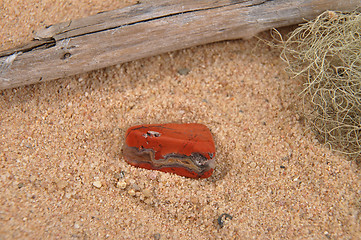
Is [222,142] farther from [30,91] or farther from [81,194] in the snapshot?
[30,91]

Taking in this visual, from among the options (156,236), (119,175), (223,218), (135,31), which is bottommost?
(223,218)

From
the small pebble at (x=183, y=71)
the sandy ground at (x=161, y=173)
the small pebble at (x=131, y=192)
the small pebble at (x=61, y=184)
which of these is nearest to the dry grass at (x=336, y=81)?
the sandy ground at (x=161, y=173)

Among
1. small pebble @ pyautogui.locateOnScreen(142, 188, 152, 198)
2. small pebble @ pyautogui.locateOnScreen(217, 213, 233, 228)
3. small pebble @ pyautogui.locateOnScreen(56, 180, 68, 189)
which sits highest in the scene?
small pebble @ pyautogui.locateOnScreen(56, 180, 68, 189)

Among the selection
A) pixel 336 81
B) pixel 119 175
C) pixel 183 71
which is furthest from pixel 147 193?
pixel 336 81

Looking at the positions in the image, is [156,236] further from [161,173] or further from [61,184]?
[61,184]

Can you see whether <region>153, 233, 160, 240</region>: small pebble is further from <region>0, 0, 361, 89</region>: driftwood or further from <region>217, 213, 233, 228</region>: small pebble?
<region>0, 0, 361, 89</region>: driftwood

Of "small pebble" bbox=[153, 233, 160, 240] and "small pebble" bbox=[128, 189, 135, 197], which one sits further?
"small pebble" bbox=[128, 189, 135, 197]

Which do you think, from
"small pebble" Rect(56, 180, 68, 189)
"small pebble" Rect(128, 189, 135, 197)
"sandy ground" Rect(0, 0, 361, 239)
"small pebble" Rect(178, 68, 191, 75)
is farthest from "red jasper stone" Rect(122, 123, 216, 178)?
"small pebble" Rect(178, 68, 191, 75)
